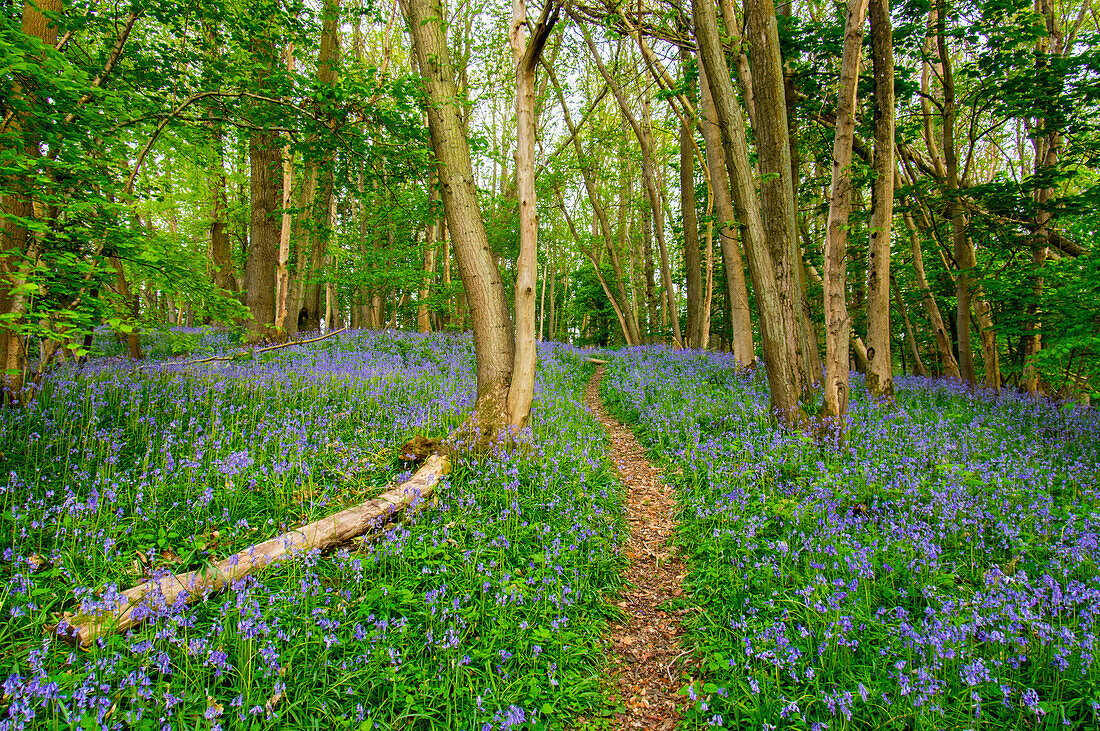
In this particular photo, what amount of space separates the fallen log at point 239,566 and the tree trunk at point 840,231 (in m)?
5.48

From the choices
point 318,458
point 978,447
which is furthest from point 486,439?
point 978,447

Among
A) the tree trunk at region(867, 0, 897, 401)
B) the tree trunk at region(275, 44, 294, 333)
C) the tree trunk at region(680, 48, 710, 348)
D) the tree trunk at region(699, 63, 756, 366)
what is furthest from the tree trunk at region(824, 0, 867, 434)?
the tree trunk at region(275, 44, 294, 333)

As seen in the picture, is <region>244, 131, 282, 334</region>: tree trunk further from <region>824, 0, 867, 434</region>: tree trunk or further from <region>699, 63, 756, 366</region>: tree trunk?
<region>824, 0, 867, 434</region>: tree trunk

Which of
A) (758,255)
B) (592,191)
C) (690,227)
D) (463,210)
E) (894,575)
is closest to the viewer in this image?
(894,575)

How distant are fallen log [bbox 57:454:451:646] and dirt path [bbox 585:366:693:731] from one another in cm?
208

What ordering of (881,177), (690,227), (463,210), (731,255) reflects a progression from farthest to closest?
(690,227) < (731,255) < (881,177) < (463,210)

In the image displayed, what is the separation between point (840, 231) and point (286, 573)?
760cm

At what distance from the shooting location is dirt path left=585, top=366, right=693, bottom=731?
2.83m

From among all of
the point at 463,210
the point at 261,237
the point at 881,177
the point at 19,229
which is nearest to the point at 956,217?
the point at 881,177

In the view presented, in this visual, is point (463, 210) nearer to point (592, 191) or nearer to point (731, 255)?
point (731, 255)

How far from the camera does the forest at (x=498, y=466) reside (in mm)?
2490

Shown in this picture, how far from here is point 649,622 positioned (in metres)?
3.55

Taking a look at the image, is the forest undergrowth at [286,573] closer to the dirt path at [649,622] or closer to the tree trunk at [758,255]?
the dirt path at [649,622]

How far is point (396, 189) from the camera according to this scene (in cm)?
645
